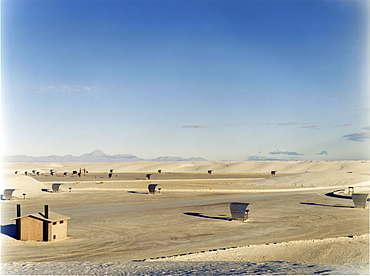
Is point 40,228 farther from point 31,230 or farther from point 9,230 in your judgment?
point 9,230

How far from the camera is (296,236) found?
18109 millimetres

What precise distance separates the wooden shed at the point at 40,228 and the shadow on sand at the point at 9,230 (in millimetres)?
1048

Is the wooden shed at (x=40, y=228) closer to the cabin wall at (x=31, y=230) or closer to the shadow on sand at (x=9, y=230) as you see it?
the cabin wall at (x=31, y=230)

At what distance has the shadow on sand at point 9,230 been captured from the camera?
19.2 metres

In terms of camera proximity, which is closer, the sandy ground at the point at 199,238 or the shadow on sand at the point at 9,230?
the sandy ground at the point at 199,238

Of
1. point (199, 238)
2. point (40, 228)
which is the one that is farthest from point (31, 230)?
point (199, 238)

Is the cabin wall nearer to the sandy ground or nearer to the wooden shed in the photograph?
the wooden shed

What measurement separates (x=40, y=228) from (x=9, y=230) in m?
3.32

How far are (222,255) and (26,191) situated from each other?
3406cm

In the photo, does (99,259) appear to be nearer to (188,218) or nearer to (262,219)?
(188,218)

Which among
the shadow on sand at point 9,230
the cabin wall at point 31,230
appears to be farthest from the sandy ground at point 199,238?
the cabin wall at point 31,230

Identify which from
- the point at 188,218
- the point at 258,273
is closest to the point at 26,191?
the point at 188,218

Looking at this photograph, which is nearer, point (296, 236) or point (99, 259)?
point (99, 259)

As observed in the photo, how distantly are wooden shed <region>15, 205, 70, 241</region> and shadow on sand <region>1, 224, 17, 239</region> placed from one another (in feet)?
3.44
